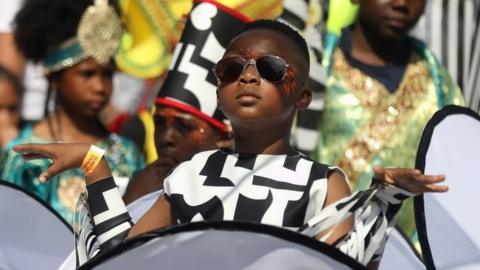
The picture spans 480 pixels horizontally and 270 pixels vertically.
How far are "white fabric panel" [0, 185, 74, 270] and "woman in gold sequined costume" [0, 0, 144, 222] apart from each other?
2.03 meters

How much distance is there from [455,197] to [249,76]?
50cm

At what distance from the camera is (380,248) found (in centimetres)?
254

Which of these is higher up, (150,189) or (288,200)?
(288,200)

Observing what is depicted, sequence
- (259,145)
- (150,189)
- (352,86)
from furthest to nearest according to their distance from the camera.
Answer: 1. (352,86)
2. (150,189)
3. (259,145)

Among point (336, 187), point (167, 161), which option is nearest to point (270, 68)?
point (336, 187)

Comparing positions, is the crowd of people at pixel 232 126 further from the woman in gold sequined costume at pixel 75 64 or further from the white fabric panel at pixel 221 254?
the white fabric panel at pixel 221 254

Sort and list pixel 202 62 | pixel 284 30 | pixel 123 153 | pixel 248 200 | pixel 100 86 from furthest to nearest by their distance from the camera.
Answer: pixel 100 86 < pixel 123 153 < pixel 202 62 < pixel 284 30 < pixel 248 200

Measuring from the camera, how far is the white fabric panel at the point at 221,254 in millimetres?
2070

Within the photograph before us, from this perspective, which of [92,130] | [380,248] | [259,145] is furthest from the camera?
[92,130]

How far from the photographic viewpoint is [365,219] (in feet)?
8.25

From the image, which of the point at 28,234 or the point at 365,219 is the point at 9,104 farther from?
the point at 365,219

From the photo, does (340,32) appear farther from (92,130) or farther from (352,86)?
(92,130)

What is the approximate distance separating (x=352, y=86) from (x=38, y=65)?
1.52 m

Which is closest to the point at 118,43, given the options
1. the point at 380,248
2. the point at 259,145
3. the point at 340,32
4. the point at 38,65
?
the point at 38,65
